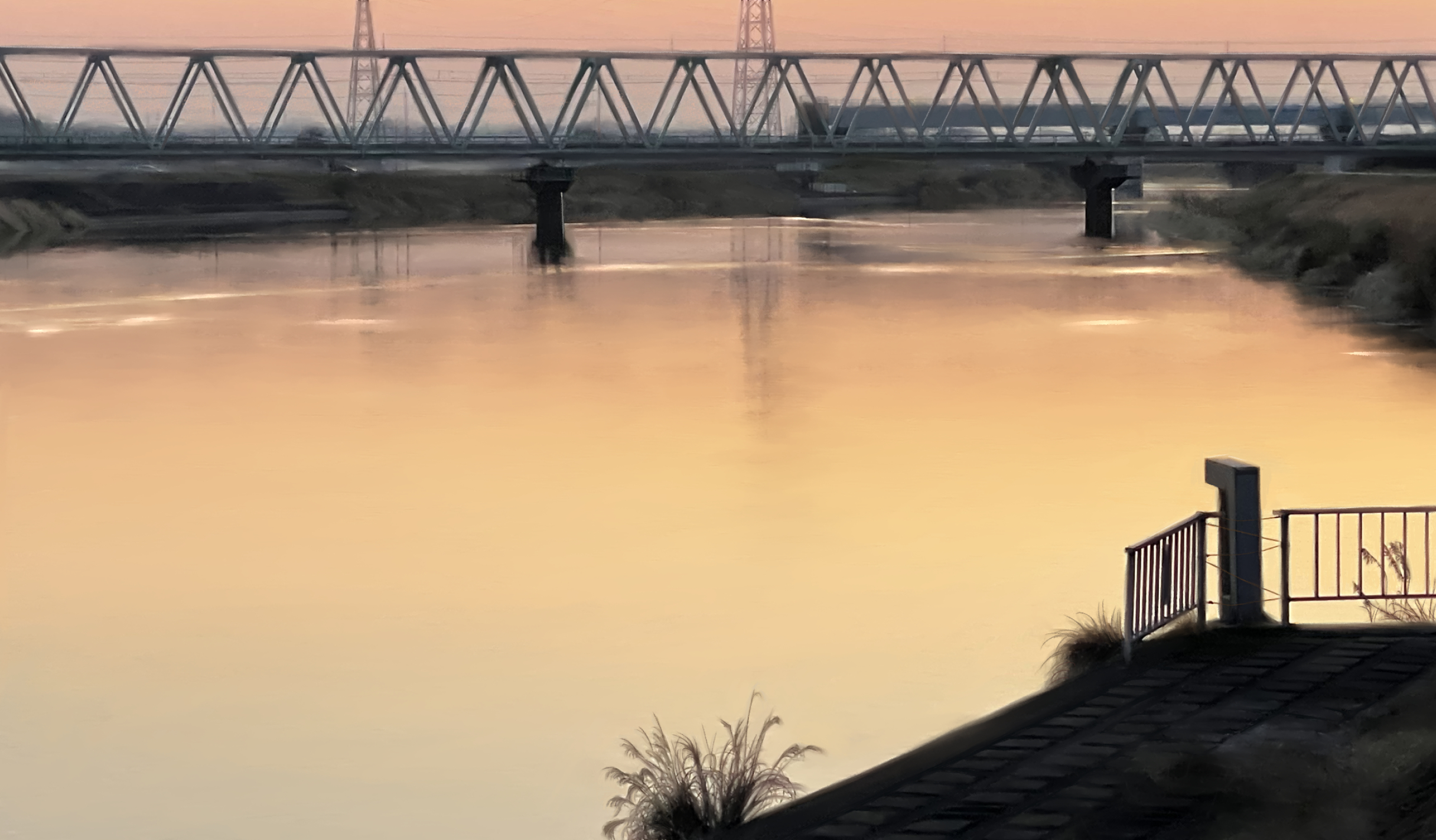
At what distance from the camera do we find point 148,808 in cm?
1616

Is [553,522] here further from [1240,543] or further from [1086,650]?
[1240,543]

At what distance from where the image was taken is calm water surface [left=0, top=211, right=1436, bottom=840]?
1770 cm

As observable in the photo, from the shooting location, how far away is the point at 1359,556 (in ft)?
63.3

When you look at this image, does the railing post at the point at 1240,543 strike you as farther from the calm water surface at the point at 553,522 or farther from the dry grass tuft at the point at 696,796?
the dry grass tuft at the point at 696,796

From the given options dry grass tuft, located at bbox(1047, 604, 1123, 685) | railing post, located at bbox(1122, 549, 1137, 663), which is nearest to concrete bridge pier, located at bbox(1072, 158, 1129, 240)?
dry grass tuft, located at bbox(1047, 604, 1123, 685)

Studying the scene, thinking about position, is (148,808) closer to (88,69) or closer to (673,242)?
(88,69)

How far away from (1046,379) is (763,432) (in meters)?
12.7

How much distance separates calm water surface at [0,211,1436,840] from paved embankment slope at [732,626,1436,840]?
238 cm

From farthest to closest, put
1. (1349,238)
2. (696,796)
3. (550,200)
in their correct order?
(550,200), (1349,238), (696,796)

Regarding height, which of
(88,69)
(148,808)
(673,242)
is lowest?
(148,808)

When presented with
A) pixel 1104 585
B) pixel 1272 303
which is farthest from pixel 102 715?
pixel 1272 303

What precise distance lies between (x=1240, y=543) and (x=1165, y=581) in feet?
2.58

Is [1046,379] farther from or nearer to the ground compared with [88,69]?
nearer to the ground

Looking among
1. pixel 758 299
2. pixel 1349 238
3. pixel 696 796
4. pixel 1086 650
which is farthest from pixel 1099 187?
pixel 696 796
